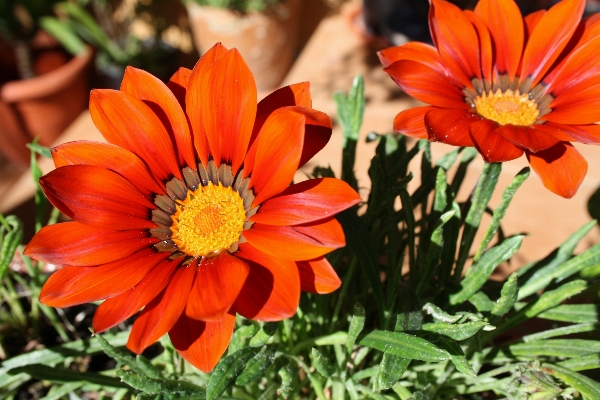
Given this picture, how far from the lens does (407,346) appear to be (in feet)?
1.94

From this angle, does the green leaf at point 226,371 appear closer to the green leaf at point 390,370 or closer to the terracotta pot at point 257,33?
the green leaf at point 390,370

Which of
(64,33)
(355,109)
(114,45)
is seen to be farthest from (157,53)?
(355,109)

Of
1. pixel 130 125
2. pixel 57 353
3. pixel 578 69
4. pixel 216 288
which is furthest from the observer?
pixel 57 353

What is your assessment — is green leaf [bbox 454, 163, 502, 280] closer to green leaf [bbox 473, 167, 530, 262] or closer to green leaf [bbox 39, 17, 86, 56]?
green leaf [bbox 473, 167, 530, 262]

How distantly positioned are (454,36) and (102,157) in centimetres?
45

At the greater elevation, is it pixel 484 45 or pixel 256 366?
pixel 484 45

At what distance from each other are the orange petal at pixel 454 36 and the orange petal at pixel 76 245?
17.7 inches

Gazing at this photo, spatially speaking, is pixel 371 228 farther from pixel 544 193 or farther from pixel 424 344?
pixel 544 193

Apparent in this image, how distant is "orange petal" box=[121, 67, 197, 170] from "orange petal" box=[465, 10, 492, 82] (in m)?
0.39

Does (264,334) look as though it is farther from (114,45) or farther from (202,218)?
(114,45)

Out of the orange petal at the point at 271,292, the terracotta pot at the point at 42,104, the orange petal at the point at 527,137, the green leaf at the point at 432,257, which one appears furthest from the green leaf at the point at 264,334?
the terracotta pot at the point at 42,104

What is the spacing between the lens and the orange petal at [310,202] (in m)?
0.51

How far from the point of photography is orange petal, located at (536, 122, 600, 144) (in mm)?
600

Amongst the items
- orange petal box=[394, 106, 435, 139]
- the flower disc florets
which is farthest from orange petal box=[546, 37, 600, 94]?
the flower disc florets
